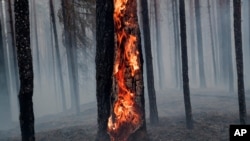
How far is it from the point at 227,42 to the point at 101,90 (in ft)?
84.6

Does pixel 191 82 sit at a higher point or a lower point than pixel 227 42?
lower

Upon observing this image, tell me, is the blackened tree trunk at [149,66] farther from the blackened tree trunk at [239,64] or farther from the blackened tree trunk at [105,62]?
the blackened tree trunk at [105,62]

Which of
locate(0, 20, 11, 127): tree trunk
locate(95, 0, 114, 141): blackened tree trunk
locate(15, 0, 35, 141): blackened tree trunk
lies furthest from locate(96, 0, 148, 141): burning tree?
locate(0, 20, 11, 127): tree trunk

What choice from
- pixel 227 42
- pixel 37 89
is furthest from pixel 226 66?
pixel 37 89

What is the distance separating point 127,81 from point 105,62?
4.99 ft

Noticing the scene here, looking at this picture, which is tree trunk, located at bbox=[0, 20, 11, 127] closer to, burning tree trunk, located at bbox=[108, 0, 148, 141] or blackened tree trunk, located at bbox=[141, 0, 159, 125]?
blackened tree trunk, located at bbox=[141, 0, 159, 125]

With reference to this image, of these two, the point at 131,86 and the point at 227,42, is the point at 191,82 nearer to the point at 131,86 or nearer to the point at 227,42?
the point at 227,42

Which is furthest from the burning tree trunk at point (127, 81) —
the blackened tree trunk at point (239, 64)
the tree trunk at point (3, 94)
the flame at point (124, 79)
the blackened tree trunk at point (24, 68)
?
the tree trunk at point (3, 94)

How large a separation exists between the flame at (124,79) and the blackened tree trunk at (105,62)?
3.14 feet

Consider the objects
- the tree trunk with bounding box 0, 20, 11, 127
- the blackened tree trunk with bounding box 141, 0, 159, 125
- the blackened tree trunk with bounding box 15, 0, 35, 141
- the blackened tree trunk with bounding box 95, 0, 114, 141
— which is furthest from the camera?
the tree trunk with bounding box 0, 20, 11, 127

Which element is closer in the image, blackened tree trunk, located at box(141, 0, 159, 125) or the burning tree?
the burning tree

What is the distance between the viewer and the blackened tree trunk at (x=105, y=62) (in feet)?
37.0

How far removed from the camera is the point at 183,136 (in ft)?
44.2

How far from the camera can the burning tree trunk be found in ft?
33.2
